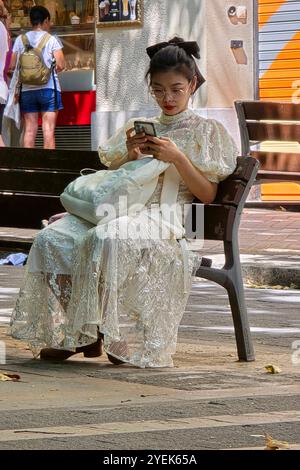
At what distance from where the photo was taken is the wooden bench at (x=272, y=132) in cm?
1344

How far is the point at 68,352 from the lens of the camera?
23.3 ft

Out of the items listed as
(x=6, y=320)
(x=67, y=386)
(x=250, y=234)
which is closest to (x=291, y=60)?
(x=250, y=234)

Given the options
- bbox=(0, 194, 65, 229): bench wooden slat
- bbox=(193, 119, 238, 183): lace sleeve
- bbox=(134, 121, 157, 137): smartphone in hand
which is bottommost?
bbox=(0, 194, 65, 229): bench wooden slat

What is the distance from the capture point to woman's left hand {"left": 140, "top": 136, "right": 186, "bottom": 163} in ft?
22.9

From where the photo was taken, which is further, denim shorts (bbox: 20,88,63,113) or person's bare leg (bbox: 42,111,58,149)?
person's bare leg (bbox: 42,111,58,149)

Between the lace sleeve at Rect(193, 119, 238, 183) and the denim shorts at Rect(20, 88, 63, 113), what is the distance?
34.2 feet

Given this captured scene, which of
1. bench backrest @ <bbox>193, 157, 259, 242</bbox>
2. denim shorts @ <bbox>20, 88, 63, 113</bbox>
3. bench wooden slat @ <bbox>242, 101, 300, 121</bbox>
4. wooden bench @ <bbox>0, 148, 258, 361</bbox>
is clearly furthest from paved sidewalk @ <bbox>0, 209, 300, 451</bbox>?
denim shorts @ <bbox>20, 88, 63, 113</bbox>

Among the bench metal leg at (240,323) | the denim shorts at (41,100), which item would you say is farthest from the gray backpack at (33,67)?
the bench metal leg at (240,323)

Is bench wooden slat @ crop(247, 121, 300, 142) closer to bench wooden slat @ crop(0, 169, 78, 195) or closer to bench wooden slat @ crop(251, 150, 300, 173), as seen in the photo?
bench wooden slat @ crop(251, 150, 300, 173)

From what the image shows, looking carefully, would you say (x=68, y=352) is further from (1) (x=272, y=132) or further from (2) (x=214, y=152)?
(1) (x=272, y=132)

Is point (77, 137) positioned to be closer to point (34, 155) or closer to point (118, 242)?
point (34, 155)

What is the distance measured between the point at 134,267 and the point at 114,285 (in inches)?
5.7

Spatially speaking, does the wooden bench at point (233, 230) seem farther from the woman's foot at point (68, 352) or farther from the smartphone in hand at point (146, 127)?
the woman's foot at point (68, 352)

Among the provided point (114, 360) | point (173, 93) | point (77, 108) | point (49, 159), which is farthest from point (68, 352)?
point (77, 108)
